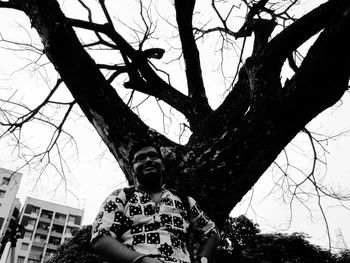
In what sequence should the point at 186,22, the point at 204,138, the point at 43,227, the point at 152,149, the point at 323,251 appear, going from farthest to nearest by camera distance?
1. the point at 43,227
2. the point at 323,251
3. the point at 186,22
4. the point at 204,138
5. the point at 152,149

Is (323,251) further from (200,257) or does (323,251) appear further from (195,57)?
(200,257)

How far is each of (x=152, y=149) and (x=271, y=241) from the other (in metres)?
12.8

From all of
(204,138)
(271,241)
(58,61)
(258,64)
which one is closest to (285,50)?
(258,64)

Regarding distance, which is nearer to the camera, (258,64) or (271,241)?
(258,64)

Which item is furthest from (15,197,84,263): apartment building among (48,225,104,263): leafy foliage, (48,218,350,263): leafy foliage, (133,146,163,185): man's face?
(133,146,163,185): man's face

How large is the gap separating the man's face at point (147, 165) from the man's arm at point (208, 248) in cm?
53

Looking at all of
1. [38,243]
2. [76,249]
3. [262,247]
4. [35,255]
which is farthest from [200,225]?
[38,243]

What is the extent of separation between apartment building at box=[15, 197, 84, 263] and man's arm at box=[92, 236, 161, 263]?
50.0 metres

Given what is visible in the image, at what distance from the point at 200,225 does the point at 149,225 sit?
1.42ft

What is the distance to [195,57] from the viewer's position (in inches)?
149

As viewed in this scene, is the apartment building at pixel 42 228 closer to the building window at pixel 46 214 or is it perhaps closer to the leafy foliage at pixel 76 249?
the building window at pixel 46 214

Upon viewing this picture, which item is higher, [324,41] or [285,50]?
[285,50]

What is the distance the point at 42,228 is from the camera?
4966 cm

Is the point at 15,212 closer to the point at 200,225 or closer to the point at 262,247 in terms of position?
the point at 262,247
